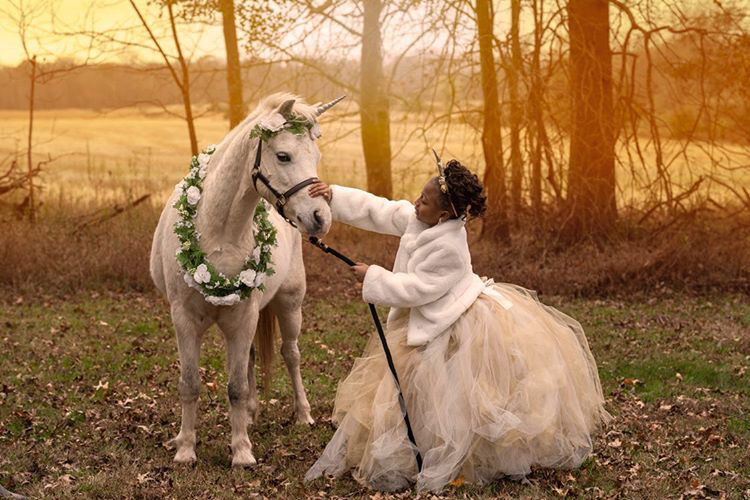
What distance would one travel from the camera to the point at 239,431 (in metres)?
6.01

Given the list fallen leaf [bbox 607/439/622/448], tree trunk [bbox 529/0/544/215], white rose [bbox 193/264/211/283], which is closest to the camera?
white rose [bbox 193/264/211/283]

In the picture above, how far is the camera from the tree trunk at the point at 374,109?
14.9m

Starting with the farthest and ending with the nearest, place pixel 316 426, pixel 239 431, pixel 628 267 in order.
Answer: pixel 628 267 < pixel 316 426 < pixel 239 431

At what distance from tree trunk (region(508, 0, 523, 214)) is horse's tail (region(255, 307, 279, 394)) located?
6903 millimetres

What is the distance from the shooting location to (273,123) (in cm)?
511

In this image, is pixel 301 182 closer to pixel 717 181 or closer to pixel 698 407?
pixel 698 407

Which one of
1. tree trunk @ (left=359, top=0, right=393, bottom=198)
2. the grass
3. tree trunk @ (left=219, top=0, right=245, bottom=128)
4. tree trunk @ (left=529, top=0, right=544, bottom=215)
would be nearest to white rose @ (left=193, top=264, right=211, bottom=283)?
the grass

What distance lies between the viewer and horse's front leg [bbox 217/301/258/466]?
5.81 metres

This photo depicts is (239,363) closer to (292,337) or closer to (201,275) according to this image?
(201,275)

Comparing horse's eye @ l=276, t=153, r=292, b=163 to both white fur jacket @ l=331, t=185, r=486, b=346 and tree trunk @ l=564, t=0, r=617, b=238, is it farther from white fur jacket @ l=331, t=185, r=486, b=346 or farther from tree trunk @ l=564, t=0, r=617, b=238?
tree trunk @ l=564, t=0, r=617, b=238

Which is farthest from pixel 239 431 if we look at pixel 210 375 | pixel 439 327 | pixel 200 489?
pixel 210 375

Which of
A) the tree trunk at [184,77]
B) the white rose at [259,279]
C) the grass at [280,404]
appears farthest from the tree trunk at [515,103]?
the white rose at [259,279]

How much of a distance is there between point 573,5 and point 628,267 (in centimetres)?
374

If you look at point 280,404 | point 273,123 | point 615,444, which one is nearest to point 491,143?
point 280,404
